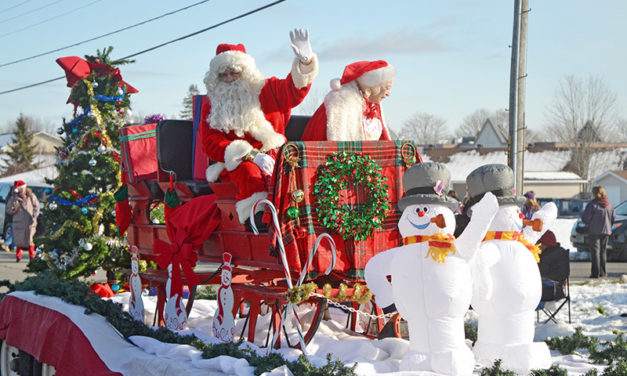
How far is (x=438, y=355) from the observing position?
4.23 metres

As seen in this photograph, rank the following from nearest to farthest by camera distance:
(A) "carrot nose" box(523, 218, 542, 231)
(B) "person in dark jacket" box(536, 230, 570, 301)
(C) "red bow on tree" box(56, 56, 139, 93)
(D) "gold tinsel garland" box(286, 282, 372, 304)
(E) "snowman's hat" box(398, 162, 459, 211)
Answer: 1. (E) "snowman's hat" box(398, 162, 459, 211)
2. (A) "carrot nose" box(523, 218, 542, 231)
3. (D) "gold tinsel garland" box(286, 282, 372, 304)
4. (B) "person in dark jacket" box(536, 230, 570, 301)
5. (C) "red bow on tree" box(56, 56, 139, 93)

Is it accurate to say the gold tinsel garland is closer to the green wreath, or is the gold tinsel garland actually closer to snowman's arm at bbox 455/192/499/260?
the green wreath

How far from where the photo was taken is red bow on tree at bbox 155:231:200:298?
19.7ft

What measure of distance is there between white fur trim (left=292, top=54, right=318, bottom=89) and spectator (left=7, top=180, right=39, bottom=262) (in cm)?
1248

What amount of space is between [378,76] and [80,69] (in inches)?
206

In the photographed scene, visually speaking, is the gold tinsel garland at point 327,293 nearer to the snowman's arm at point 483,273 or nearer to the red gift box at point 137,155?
the snowman's arm at point 483,273

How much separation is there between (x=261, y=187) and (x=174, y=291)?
1.31 meters

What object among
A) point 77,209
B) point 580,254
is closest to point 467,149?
point 580,254

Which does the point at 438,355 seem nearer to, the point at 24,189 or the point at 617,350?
the point at 617,350

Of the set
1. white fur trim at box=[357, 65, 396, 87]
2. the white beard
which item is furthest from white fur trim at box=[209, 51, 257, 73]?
white fur trim at box=[357, 65, 396, 87]

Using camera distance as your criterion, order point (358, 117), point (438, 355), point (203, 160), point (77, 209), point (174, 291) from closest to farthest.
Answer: point (438, 355)
point (358, 117)
point (174, 291)
point (203, 160)
point (77, 209)

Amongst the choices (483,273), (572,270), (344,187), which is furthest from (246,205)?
(572,270)

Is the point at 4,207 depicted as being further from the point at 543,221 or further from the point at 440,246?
the point at 440,246

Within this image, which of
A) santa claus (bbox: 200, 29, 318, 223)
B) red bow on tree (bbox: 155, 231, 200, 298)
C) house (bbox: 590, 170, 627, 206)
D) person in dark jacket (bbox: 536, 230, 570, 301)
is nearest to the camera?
santa claus (bbox: 200, 29, 318, 223)
